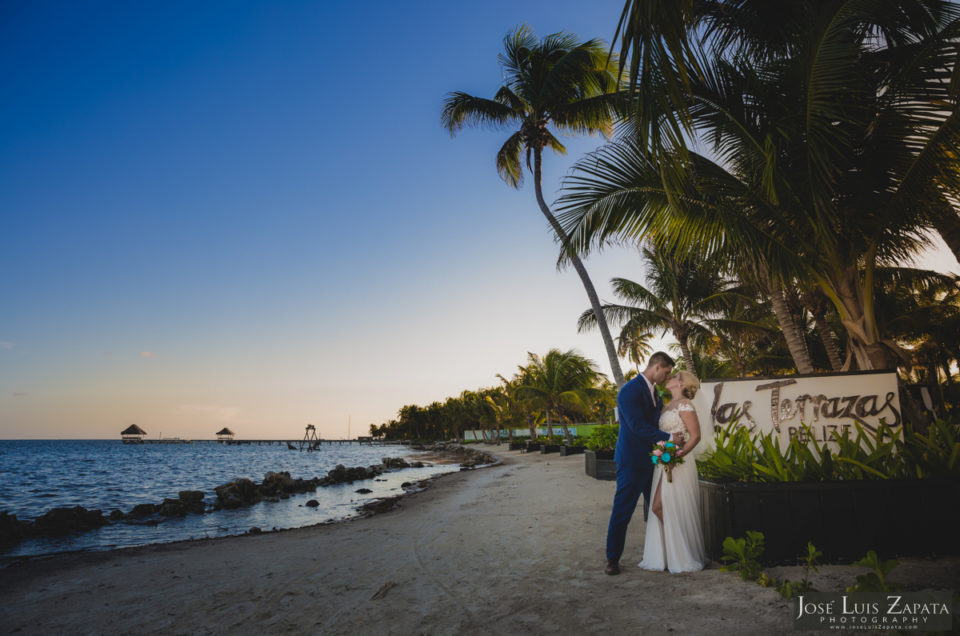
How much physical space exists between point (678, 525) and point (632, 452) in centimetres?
72

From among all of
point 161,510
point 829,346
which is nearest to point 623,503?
point 829,346

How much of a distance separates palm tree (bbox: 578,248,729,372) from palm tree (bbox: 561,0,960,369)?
435 inches

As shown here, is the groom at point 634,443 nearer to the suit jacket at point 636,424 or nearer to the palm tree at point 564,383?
the suit jacket at point 636,424

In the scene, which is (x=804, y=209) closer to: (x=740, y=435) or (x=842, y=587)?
(x=740, y=435)

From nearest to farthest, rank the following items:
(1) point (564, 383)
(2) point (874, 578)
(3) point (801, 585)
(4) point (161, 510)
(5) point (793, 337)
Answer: (2) point (874, 578) → (3) point (801, 585) → (5) point (793, 337) → (4) point (161, 510) → (1) point (564, 383)

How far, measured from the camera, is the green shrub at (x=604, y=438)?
43.9 feet

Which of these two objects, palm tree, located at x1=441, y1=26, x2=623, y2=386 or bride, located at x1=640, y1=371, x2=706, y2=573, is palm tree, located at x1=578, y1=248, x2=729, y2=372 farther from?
bride, located at x1=640, y1=371, x2=706, y2=573

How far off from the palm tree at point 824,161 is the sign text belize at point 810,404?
1.08 metres

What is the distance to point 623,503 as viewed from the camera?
13.2 feet

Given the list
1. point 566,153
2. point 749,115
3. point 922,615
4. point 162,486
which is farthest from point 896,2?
point 162,486

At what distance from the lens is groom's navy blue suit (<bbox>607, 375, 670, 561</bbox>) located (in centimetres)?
402

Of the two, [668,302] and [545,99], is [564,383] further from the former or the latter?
[545,99]

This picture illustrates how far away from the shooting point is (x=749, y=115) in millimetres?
5941

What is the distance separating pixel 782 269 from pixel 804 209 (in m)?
0.92
